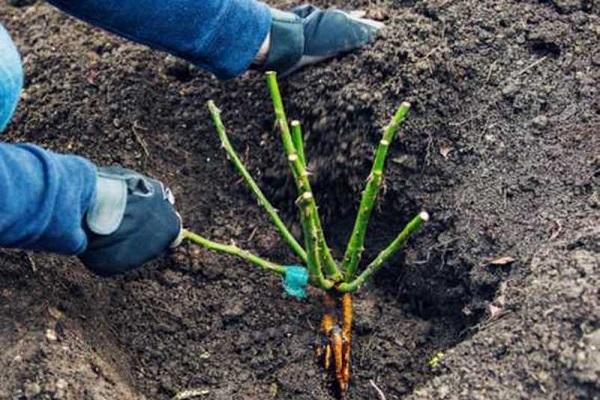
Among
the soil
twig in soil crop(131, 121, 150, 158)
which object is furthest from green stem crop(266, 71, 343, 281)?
twig in soil crop(131, 121, 150, 158)

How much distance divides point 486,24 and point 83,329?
99cm

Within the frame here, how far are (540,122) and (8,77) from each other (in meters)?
0.95

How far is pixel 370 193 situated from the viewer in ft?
5.40

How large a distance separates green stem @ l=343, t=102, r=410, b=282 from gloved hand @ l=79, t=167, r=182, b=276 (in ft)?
1.10

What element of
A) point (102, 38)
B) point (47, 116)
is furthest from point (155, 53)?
point (47, 116)

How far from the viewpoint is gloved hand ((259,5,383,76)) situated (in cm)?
202

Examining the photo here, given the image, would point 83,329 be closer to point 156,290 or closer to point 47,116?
point 156,290

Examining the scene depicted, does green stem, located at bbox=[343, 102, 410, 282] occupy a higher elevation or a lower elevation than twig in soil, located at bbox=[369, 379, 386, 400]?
higher

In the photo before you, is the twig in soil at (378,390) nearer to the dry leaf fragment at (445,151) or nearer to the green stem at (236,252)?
the green stem at (236,252)

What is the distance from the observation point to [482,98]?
1.96 m

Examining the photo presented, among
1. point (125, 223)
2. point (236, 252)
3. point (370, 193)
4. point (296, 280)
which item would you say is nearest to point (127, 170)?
point (125, 223)

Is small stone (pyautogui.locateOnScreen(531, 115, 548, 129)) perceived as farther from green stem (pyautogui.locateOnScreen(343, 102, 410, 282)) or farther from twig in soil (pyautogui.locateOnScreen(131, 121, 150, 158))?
twig in soil (pyautogui.locateOnScreen(131, 121, 150, 158))

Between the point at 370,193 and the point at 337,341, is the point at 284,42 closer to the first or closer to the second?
the point at 370,193

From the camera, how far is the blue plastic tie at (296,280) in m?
1.82
